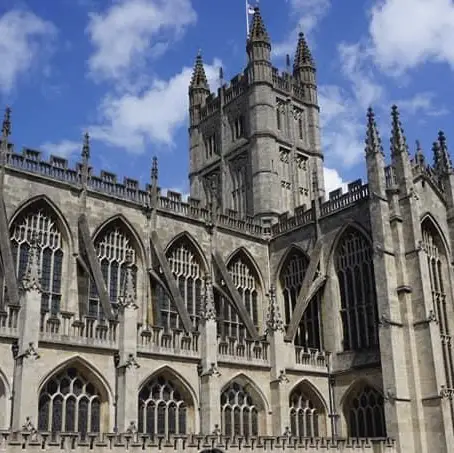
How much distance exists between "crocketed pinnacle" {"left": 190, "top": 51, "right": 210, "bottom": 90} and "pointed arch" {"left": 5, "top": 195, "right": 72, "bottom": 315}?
23588 mm

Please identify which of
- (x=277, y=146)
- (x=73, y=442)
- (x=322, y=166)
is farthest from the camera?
(x=322, y=166)

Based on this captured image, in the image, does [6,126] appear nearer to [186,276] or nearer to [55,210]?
[55,210]

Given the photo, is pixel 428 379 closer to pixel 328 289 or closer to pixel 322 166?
pixel 328 289

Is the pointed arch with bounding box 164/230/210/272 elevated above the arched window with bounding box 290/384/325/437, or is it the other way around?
the pointed arch with bounding box 164/230/210/272

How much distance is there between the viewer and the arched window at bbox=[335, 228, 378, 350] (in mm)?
29750

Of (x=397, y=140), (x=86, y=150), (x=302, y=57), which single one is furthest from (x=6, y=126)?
(x=302, y=57)

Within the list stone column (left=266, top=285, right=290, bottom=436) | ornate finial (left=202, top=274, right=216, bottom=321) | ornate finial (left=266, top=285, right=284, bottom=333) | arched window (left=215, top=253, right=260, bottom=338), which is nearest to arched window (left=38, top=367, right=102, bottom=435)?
ornate finial (left=202, top=274, right=216, bottom=321)

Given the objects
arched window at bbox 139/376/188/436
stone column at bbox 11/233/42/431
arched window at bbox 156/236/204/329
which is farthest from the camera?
arched window at bbox 156/236/204/329

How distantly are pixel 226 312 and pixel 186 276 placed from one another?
2744 mm

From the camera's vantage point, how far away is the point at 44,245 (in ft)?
87.8

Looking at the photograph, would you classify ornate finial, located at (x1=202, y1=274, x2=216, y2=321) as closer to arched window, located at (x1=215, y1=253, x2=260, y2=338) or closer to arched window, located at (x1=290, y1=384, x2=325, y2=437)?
arched window, located at (x1=215, y1=253, x2=260, y2=338)

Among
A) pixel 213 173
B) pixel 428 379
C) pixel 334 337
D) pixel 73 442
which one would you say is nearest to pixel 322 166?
pixel 213 173

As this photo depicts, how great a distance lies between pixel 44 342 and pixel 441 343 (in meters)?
17.2

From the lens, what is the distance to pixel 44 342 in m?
21.5
